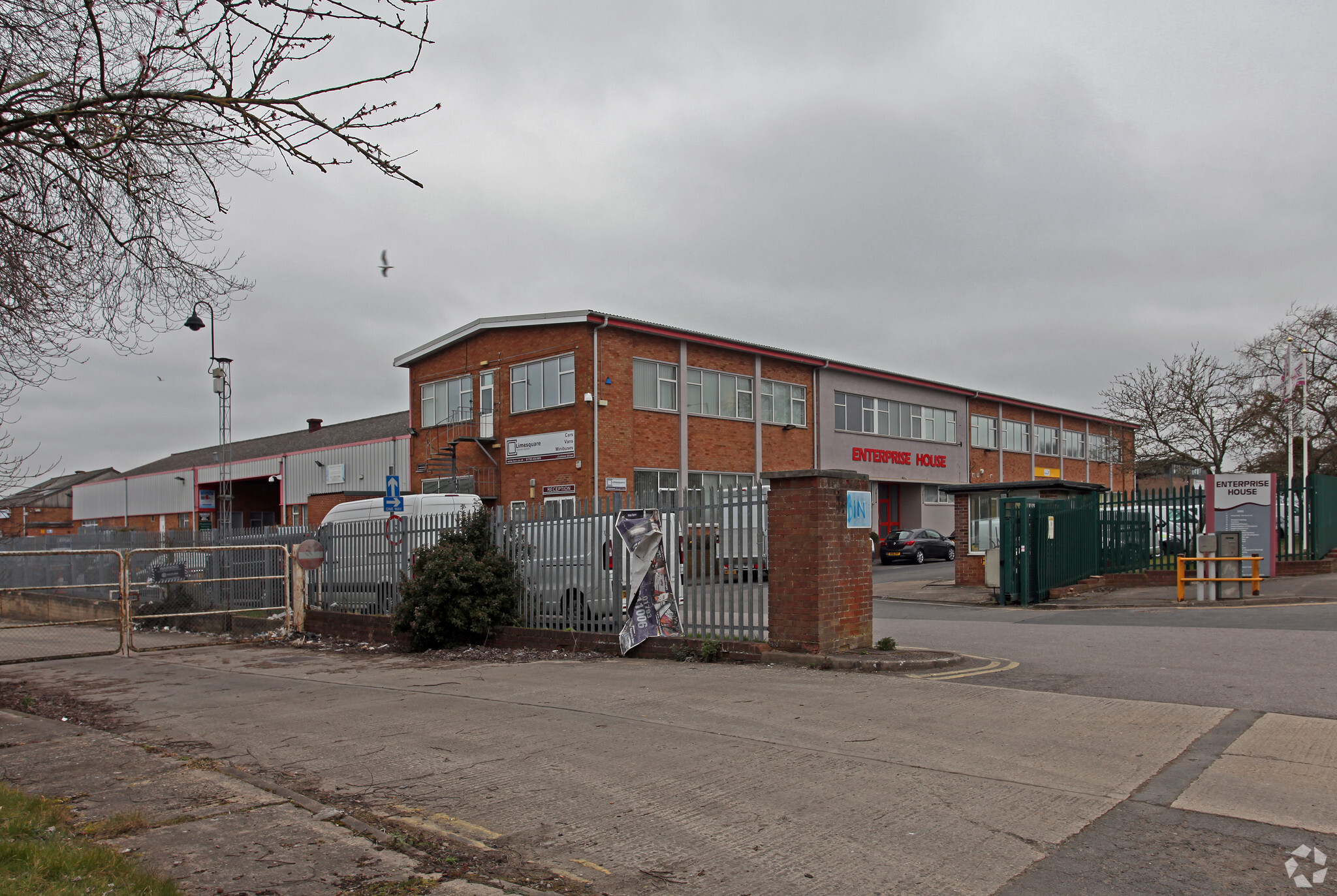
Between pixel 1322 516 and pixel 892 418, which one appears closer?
pixel 1322 516

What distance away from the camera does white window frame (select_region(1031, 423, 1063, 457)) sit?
5372cm

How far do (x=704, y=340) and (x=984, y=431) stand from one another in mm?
21791

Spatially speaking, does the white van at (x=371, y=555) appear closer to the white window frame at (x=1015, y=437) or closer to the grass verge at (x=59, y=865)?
the grass verge at (x=59, y=865)

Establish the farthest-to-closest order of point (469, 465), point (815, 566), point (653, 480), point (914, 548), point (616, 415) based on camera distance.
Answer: point (914, 548) → point (469, 465) → point (653, 480) → point (616, 415) → point (815, 566)

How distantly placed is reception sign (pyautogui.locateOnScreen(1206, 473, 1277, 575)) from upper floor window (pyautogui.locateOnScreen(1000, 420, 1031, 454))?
1281 inches

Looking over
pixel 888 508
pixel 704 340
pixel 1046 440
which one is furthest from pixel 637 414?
pixel 1046 440

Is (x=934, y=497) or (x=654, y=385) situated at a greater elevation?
(x=654, y=385)

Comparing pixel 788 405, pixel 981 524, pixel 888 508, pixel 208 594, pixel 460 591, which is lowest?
pixel 208 594

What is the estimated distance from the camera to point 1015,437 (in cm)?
5253

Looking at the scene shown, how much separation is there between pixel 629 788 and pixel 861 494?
5.85 meters

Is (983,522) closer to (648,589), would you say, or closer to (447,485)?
(648,589)

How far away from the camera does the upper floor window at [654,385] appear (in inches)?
1298

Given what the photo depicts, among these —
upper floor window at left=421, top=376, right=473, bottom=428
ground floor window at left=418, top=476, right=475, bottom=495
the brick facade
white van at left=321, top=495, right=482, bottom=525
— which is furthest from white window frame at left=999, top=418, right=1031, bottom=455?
white van at left=321, top=495, right=482, bottom=525

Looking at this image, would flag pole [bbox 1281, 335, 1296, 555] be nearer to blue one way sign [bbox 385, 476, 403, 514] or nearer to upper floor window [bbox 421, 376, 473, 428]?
blue one way sign [bbox 385, 476, 403, 514]
